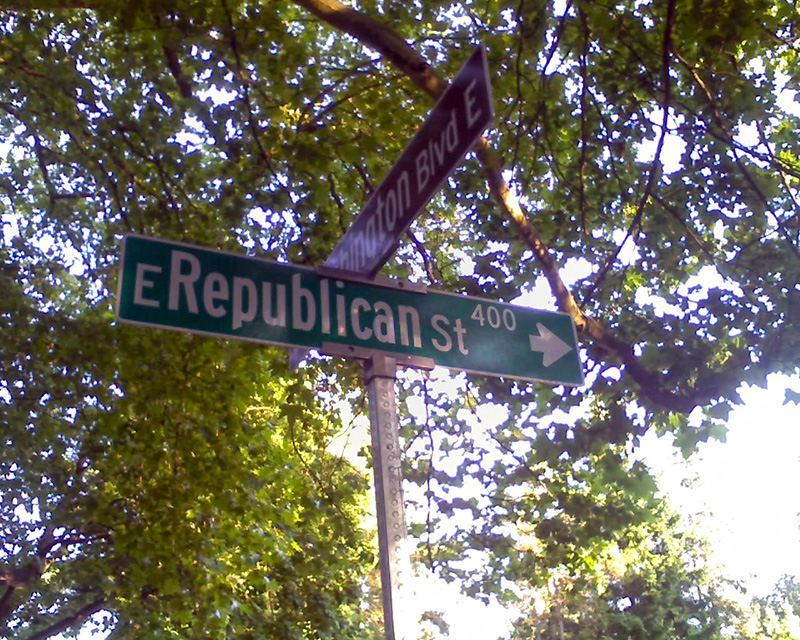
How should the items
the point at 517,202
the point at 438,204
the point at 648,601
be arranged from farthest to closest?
the point at 648,601 → the point at 438,204 → the point at 517,202

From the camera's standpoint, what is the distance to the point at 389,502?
1.82 metres

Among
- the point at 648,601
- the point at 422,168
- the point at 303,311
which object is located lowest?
the point at 303,311

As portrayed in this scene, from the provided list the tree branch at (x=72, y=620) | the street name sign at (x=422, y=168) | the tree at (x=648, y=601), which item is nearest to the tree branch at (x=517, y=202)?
the street name sign at (x=422, y=168)

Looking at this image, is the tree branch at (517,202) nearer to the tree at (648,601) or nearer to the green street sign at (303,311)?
the green street sign at (303,311)

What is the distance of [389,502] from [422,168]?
2.99 ft

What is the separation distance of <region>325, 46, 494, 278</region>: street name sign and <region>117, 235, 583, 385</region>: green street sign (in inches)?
5.6

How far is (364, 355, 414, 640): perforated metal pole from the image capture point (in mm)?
1718

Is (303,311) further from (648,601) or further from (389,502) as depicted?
(648,601)

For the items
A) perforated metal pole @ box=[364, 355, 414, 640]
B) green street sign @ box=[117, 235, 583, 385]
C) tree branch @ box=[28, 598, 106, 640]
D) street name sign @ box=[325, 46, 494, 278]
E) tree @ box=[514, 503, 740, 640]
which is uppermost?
tree @ box=[514, 503, 740, 640]

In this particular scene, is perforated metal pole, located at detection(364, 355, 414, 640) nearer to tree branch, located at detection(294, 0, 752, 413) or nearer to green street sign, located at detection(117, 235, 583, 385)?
green street sign, located at detection(117, 235, 583, 385)

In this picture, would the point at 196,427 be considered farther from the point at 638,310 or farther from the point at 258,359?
the point at 638,310

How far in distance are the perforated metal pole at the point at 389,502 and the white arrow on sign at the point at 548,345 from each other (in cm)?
68

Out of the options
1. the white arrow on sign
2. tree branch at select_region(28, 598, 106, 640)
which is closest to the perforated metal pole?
the white arrow on sign

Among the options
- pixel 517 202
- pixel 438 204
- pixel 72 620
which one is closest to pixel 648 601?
pixel 72 620
